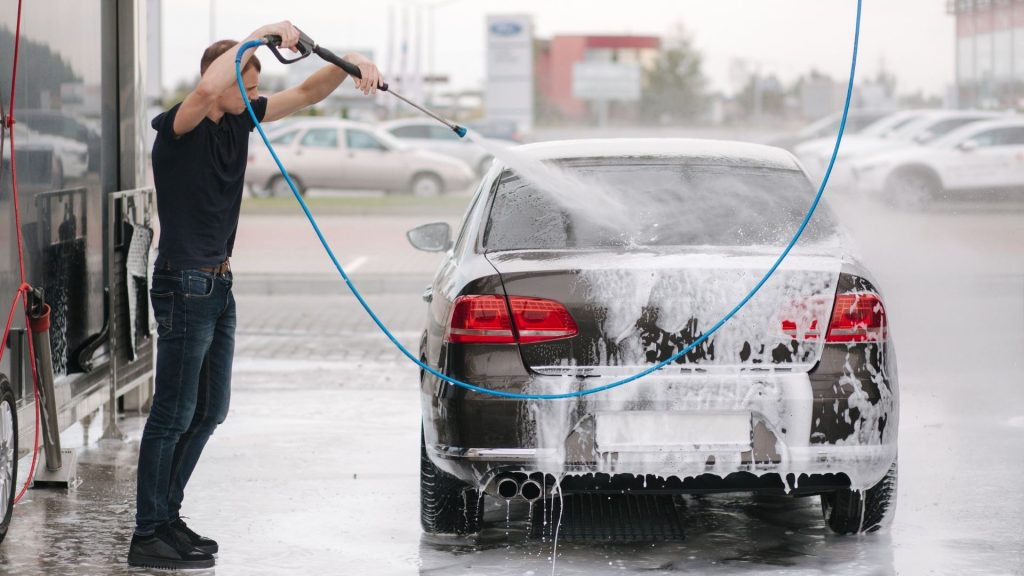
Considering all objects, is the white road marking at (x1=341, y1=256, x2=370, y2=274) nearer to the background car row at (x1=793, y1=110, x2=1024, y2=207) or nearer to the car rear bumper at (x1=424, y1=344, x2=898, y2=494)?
the background car row at (x1=793, y1=110, x2=1024, y2=207)

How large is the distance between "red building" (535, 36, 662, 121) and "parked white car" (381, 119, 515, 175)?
50.9 metres

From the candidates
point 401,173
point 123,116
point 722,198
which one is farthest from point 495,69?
point 722,198

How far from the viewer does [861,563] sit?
17.7 feet

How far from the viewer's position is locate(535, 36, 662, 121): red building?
279 feet

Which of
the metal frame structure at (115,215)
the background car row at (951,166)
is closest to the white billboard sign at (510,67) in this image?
the background car row at (951,166)

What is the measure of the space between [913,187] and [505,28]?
14.6 meters

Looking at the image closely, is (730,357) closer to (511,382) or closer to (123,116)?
(511,382)

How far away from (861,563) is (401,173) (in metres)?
23.5

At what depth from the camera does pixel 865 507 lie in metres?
5.68

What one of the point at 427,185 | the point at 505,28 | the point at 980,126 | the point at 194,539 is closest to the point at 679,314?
the point at 194,539

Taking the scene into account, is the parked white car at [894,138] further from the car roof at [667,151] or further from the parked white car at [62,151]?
the car roof at [667,151]

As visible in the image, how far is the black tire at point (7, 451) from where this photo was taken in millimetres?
5480

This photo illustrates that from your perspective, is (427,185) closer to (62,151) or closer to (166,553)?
(62,151)

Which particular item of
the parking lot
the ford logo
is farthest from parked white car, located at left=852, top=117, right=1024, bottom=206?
the ford logo
